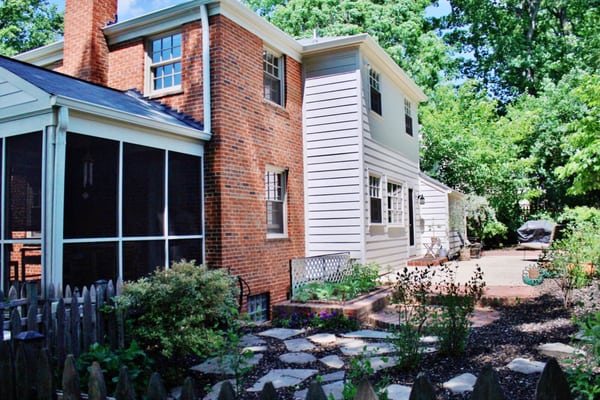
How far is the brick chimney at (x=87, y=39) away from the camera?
9383mm

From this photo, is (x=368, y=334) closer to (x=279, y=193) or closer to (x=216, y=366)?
(x=216, y=366)

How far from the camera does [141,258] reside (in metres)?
6.76

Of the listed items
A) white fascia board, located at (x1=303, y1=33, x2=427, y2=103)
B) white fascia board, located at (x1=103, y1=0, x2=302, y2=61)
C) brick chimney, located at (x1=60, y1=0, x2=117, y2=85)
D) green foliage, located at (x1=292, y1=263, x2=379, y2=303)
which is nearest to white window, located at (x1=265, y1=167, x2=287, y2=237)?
green foliage, located at (x1=292, y1=263, x2=379, y2=303)

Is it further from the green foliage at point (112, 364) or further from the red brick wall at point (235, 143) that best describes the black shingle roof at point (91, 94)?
the green foliage at point (112, 364)

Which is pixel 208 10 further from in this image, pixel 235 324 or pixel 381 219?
pixel 381 219

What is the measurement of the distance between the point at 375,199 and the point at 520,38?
65.8 feet

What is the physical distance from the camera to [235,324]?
222 inches

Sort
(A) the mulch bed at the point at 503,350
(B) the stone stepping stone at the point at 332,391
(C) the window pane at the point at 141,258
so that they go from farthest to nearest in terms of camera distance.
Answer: (C) the window pane at the point at 141,258 < (A) the mulch bed at the point at 503,350 < (B) the stone stepping stone at the point at 332,391

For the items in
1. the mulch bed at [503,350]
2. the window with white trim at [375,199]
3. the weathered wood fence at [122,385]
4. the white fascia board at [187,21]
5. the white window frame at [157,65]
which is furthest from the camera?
the window with white trim at [375,199]

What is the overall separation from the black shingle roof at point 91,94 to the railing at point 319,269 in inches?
127

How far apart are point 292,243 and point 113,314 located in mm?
5661

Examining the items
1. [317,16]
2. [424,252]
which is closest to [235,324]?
[424,252]

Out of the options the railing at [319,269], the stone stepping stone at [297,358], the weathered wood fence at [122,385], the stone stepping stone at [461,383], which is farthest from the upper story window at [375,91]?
the weathered wood fence at [122,385]

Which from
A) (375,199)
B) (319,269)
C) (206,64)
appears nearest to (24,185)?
(206,64)
